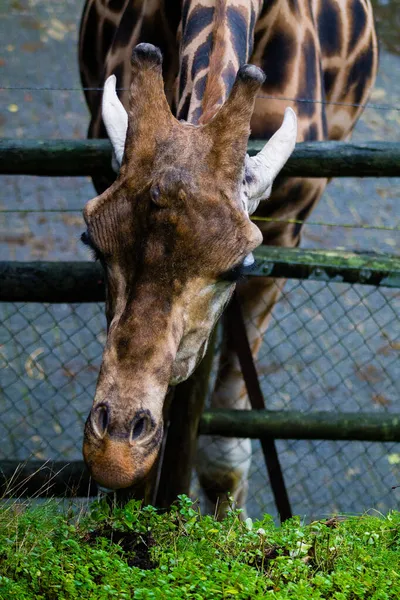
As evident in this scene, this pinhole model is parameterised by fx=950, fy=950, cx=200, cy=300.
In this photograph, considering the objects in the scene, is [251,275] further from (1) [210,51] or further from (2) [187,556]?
(2) [187,556]

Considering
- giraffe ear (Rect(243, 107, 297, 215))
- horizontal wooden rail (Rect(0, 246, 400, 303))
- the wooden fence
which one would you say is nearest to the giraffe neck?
giraffe ear (Rect(243, 107, 297, 215))

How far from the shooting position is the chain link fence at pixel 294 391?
5.64 metres

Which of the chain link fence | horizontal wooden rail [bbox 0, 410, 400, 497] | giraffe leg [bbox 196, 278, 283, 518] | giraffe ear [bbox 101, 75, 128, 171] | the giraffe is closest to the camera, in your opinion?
the giraffe

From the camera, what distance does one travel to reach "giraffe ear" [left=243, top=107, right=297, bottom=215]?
11.3 feet

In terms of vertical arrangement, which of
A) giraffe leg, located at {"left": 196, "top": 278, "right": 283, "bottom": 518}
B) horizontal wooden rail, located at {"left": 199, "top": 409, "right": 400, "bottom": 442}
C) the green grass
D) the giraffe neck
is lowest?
giraffe leg, located at {"left": 196, "top": 278, "right": 283, "bottom": 518}

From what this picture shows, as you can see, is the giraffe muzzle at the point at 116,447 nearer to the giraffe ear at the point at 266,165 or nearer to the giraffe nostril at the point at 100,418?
the giraffe nostril at the point at 100,418

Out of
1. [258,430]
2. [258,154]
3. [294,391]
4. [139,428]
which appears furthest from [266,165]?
[294,391]

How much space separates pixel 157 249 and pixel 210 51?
1126 mm

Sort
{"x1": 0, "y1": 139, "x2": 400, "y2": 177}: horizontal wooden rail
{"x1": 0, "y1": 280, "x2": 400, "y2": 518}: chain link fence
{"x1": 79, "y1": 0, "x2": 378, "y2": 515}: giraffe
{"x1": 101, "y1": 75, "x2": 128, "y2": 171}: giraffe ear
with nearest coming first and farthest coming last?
{"x1": 79, "y1": 0, "x2": 378, "y2": 515}: giraffe → {"x1": 101, "y1": 75, "x2": 128, "y2": 171}: giraffe ear → {"x1": 0, "y1": 139, "x2": 400, "y2": 177}: horizontal wooden rail → {"x1": 0, "y1": 280, "x2": 400, "y2": 518}: chain link fence

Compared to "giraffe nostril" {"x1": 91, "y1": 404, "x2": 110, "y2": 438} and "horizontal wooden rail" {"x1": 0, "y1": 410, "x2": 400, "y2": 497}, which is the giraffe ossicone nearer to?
"giraffe nostril" {"x1": 91, "y1": 404, "x2": 110, "y2": 438}

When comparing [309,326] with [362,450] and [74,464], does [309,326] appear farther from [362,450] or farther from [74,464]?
[74,464]

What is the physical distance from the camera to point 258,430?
469cm

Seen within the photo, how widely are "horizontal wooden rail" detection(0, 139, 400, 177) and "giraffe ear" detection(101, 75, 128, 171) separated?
0.58 m

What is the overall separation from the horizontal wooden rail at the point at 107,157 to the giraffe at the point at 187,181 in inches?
16.9
